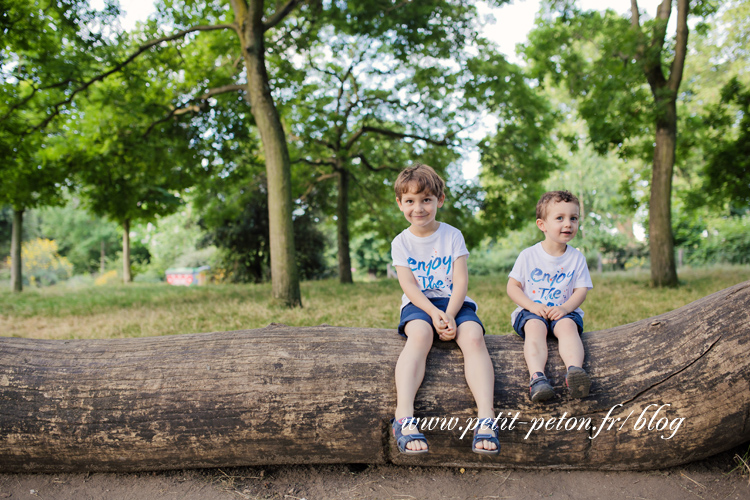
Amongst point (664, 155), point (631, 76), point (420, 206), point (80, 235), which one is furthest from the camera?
point (80, 235)

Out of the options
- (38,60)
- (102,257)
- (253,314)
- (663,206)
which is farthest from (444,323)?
(102,257)

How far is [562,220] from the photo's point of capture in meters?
2.91

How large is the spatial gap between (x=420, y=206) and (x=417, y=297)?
58cm

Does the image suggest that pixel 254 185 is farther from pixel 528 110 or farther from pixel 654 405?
pixel 654 405

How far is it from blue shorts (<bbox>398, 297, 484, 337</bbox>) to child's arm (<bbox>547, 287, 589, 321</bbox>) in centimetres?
46

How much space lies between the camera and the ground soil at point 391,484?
255 centimetres

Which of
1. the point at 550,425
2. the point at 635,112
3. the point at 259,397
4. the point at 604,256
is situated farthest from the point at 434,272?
the point at 604,256

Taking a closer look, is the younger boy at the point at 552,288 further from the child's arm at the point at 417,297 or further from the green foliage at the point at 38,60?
the green foliage at the point at 38,60

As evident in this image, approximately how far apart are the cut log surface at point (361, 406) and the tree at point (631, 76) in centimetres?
890

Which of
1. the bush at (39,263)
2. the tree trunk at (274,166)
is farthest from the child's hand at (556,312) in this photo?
the bush at (39,263)

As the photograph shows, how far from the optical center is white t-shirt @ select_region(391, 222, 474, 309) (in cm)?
298

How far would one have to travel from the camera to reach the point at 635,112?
10.4 metres

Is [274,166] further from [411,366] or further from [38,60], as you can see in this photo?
[411,366]

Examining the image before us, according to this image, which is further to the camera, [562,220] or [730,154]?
[730,154]
